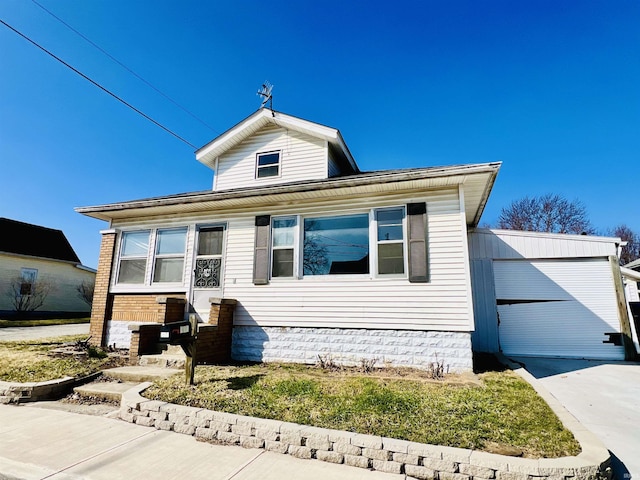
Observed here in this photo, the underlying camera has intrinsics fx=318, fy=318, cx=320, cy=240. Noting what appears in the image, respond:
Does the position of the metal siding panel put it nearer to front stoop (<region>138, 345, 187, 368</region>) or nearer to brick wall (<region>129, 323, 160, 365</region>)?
front stoop (<region>138, 345, 187, 368</region>)

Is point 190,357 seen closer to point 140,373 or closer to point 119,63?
point 140,373

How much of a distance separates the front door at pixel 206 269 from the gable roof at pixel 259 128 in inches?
112

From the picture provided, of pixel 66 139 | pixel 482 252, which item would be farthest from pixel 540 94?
pixel 66 139

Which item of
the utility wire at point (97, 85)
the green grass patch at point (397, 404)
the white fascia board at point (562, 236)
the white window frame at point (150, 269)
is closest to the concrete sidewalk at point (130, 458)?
the green grass patch at point (397, 404)

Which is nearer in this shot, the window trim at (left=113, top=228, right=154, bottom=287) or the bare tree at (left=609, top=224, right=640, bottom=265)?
the window trim at (left=113, top=228, right=154, bottom=287)

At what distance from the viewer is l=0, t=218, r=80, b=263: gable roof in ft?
63.8

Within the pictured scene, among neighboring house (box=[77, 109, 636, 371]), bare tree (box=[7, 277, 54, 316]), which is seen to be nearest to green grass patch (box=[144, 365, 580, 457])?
neighboring house (box=[77, 109, 636, 371])

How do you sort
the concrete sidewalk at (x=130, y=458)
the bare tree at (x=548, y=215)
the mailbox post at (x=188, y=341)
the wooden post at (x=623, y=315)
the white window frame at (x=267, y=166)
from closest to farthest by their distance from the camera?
the concrete sidewalk at (x=130, y=458) < the mailbox post at (x=188, y=341) < the wooden post at (x=623, y=315) < the white window frame at (x=267, y=166) < the bare tree at (x=548, y=215)

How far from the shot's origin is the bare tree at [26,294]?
728 inches

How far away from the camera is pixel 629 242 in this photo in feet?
104

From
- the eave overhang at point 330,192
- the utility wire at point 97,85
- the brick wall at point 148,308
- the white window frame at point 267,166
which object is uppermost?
the utility wire at point 97,85

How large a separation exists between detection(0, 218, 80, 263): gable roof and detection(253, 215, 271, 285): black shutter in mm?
20050

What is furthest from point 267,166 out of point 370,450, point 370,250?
point 370,450

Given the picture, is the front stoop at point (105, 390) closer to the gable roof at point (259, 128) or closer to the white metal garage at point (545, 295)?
the gable roof at point (259, 128)
